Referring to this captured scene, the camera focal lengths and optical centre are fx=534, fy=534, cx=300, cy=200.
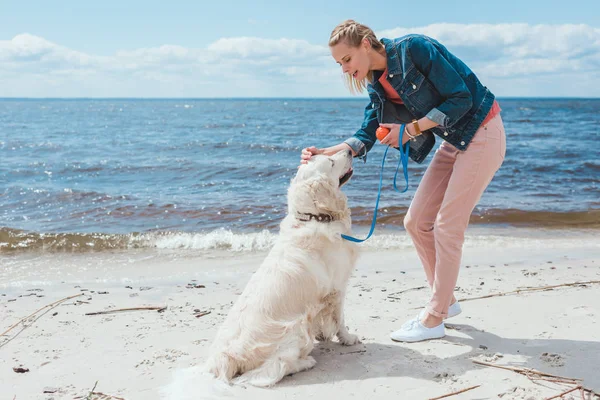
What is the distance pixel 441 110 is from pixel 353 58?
67 cm

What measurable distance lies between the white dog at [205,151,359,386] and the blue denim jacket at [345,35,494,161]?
688 millimetres

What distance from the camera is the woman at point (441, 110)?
3.34 meters

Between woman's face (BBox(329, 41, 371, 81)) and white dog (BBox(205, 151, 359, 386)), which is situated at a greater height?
woman's face (BBox(329, 41, 371, 81))

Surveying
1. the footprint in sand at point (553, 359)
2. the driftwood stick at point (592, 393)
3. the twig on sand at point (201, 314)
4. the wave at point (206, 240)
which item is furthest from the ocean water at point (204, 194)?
the driftwood stick at point (592, 393)

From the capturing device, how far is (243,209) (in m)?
9.94

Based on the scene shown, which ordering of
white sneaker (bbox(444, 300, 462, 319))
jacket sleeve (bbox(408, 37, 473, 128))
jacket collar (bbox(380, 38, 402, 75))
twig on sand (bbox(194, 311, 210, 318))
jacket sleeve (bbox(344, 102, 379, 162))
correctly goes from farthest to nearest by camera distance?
1. twig on sand (bbox(194, 311, 210, 318))
2. white sneaker (bbox(444, 300, 462, 319))
3. jacket sleeve (bbox(344, 102, 379, 162))
4. jacket collar (bbox(380, 38, 402, 75))
5. jacket sleeve (bbox(408, 37, 473, 128))

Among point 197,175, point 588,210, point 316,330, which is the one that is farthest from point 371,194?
point 316,330

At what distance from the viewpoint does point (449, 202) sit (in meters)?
3.56

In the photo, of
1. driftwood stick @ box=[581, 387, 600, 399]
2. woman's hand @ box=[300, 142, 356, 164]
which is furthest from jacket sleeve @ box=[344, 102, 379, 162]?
driftwood stick @ box=[581, 387, 600, 399]

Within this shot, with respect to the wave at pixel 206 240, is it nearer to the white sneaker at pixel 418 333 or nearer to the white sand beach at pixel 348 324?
the white sand beach at pixel 348 324

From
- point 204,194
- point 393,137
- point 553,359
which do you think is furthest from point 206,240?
point 553,359

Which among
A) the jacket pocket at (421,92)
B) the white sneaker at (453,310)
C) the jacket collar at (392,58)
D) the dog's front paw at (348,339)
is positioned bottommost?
the dog's front paw at (348,339)

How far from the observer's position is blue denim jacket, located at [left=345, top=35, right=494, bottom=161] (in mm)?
3314

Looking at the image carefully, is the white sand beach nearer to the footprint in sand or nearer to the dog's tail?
the footprint in sand
